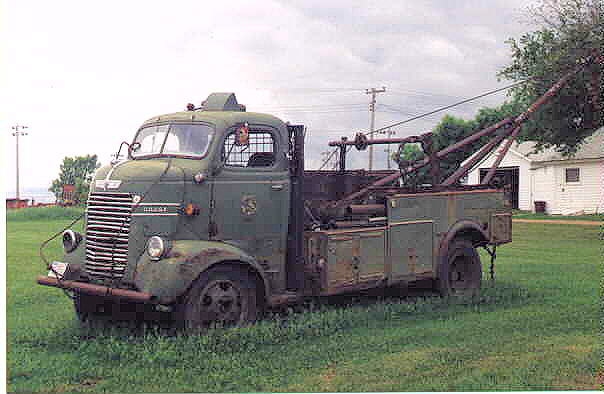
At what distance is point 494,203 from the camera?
12086mm

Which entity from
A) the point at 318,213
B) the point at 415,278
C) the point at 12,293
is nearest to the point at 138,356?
the point at 318,213

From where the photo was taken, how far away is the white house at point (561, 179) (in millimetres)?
35688

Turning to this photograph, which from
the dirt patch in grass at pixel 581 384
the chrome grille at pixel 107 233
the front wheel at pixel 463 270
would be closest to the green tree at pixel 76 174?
the chrome grille at pixel 107 233

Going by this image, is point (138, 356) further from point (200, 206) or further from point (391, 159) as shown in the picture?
point (391, 159)

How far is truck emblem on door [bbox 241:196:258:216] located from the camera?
8742 millimetres

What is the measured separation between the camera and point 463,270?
11773mm

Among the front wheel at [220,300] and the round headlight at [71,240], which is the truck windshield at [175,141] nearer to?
the round headlight at [71,240]

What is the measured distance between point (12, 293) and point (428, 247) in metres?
7.11

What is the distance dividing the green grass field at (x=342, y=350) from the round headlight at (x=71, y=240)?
1.00 metres

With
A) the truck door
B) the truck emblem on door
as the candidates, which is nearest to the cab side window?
the truck door

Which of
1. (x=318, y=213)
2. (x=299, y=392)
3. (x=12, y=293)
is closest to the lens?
(x=299, y=392)

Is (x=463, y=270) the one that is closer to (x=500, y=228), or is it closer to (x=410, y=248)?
(x=500, y=228)

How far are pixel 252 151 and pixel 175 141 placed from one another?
100 centimetres

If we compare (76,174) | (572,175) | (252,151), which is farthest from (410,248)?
(572,175)
